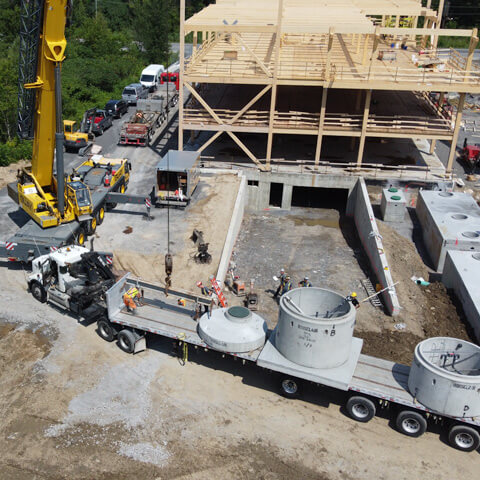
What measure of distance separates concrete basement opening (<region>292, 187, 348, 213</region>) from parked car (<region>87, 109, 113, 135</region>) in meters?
14.2

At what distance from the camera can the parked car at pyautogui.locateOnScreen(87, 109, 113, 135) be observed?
37.0 meters

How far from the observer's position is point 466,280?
20.4 meters

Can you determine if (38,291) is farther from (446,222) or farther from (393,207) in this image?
(446,222)

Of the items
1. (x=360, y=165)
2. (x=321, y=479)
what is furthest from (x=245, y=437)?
(x=360, y=165)

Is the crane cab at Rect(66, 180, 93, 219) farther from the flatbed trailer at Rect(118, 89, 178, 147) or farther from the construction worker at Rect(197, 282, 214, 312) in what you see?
the flatbed trailer at Rect(118, 89, 178, 147)

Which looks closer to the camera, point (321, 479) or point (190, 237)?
point (321, 479)

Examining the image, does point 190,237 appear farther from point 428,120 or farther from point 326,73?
point 428,120

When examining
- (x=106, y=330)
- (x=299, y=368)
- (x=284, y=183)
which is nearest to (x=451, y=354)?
(x=299, y=368)

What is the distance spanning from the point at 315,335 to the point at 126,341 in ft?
21.0

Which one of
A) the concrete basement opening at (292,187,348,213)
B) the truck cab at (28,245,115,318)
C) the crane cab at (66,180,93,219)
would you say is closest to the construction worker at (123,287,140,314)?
the truck cab at (28,245,115,318)

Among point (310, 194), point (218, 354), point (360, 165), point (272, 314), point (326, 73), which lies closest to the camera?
point (218, 354)

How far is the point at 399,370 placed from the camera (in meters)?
15.4

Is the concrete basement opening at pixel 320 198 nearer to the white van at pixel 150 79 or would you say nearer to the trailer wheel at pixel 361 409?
the trailer wheel at pixel 361 409

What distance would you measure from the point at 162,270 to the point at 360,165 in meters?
14.9
